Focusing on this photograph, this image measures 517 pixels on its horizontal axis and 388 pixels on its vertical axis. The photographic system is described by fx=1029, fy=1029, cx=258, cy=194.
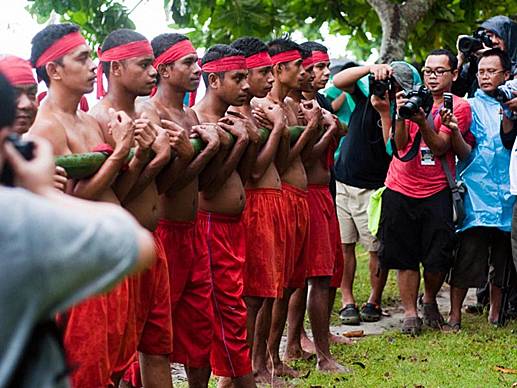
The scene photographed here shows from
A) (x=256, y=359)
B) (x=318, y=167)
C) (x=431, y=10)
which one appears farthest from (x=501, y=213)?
(x=431, y=10)

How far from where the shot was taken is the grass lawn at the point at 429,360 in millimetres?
6480

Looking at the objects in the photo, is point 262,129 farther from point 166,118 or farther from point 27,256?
point 27,256

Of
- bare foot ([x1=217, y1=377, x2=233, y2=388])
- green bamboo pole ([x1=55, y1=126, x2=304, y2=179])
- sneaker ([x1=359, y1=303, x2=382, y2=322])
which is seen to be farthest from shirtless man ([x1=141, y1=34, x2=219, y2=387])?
sneaker ([x1=359, y1=303, x2=382, y2=322])

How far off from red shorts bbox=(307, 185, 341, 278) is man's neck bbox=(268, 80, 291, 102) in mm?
652

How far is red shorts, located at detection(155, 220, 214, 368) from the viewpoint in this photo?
532cm

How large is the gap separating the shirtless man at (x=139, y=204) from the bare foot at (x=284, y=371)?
1.71 meters

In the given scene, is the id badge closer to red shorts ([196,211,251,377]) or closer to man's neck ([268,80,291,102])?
man's neck ([268,80,291,102])

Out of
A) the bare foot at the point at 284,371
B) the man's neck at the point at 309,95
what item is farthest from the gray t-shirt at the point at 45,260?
the man's neck at the point at 309,95

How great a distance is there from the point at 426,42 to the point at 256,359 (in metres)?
5.79

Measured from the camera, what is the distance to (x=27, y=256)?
6.54 feet

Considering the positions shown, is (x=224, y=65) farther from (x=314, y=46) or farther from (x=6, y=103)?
(x=6, y=103)

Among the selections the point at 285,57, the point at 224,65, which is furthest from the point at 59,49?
the point at 285,57

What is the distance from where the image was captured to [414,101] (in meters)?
7.39

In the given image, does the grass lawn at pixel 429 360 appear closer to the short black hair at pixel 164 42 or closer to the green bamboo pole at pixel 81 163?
the short black hair at pixel 164 42
